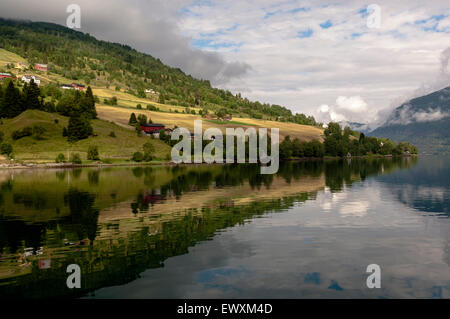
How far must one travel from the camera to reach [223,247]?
3108cm

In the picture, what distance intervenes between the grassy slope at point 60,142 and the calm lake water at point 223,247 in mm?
102615

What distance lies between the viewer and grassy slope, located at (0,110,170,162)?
15162 cm

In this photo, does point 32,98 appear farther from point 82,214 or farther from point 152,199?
point 82,214

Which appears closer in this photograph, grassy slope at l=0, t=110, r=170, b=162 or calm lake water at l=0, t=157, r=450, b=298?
calm lake water at l=0, t=157, r=450, b=298

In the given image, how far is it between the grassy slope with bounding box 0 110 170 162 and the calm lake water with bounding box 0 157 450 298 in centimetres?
10262

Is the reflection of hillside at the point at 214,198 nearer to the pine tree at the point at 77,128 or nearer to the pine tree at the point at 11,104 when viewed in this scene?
the pine tree at the point at 77,128

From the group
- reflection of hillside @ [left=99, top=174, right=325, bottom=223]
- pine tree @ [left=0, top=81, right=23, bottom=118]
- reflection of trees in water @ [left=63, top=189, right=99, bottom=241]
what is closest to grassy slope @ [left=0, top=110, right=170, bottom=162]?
pine tree @ [left=0, top=81, right=23, bottom=118]

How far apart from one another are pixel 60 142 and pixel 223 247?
151 meters

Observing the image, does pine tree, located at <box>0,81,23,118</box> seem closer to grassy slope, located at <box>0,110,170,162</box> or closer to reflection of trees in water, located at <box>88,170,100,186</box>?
grassy slope, located at <box>0,110,170,162</box>

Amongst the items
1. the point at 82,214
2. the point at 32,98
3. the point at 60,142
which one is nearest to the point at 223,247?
the point at 82,214

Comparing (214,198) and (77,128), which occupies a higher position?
(77,128)

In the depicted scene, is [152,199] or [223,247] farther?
[152,199]
